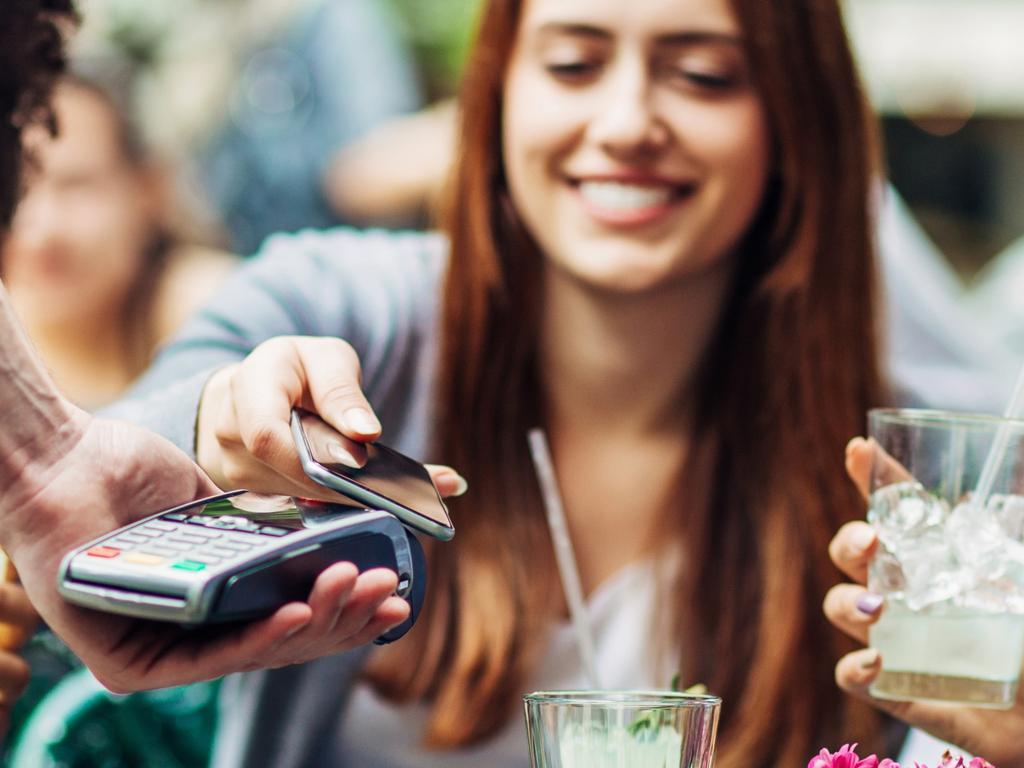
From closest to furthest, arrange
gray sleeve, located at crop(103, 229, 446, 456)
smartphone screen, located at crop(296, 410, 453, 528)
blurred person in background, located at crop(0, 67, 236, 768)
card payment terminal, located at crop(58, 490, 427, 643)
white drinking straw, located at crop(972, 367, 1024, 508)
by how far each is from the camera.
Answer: card payment terminal, located at crop(58, 490, 427, 643)
smartphone screen, located at crop(296, 410, 453, 528)
white drinking straw, located at crop(972, 367, 1024, 508)
gray sleeve, located at crop(103, 229, 446, 456)
blurred person in background, located at crop(0, 67, 236, 768)

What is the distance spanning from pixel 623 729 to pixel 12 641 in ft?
1.64

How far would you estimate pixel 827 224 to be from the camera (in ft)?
4.84

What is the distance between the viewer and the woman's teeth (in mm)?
1378

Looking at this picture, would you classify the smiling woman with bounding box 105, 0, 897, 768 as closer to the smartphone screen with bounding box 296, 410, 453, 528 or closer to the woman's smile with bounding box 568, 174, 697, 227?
the woman's smile with bounding box 568, 174, 697, 227

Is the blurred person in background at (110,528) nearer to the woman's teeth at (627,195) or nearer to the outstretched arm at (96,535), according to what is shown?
the outstretched arm at (96,535)

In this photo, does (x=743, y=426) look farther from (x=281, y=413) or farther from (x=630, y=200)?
(x=281, y=413)

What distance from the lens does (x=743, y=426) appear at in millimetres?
1508

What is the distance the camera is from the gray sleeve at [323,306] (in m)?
1.32

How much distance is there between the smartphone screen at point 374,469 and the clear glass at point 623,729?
12 centimetres

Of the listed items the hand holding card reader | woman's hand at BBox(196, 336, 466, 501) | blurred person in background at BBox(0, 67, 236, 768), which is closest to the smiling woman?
woman's hand at BBox(196, 336, 466, 501)

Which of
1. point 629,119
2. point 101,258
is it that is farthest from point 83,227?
point 629,119

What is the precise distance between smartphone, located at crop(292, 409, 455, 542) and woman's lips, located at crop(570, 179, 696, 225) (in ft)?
2.02

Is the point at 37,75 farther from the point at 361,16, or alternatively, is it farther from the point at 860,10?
the point at 860,10

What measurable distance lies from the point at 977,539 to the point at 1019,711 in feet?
0.67
